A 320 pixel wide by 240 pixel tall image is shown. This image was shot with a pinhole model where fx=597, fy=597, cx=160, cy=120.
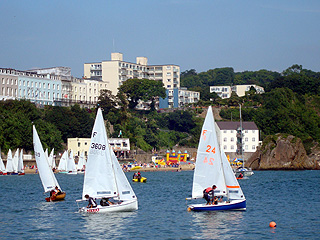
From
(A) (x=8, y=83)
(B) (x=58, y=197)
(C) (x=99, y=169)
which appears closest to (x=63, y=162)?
(A) (x=8, y=83)

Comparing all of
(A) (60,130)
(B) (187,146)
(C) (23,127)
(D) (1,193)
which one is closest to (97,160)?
(D) (1,193)

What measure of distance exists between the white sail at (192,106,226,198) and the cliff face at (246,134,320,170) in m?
93.1

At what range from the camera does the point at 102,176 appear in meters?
45.4

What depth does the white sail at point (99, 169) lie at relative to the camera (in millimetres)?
45250

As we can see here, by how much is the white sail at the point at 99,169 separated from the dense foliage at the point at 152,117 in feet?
266

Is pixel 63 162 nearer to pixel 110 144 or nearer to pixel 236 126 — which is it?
pixel 110 144

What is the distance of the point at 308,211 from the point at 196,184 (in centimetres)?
1134

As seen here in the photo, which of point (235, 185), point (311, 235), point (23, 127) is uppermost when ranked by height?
point (23, 127)

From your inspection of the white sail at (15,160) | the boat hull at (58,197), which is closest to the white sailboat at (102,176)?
the boat hull at (58,197)

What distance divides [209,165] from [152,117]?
133 m

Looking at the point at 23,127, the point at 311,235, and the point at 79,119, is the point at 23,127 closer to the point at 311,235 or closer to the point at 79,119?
the point at 79,119

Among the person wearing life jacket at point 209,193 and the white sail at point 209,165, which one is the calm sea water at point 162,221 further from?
the white sail at point 209,165

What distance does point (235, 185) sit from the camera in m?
44.8

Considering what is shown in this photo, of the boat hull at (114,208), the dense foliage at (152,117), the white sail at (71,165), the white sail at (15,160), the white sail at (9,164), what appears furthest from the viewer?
the dense foliage at (152,117)
